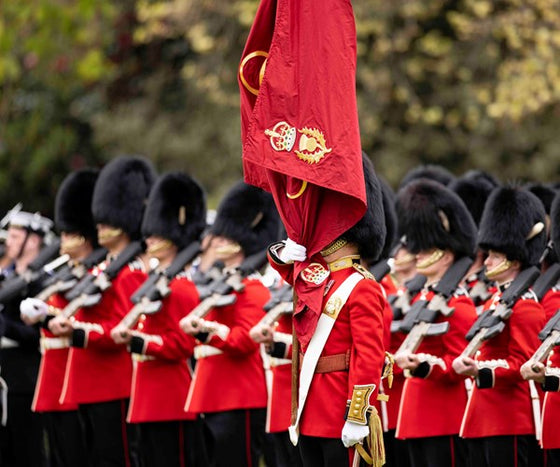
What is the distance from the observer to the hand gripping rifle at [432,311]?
7.28m

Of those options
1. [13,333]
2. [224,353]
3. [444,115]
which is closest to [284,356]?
[224,353]

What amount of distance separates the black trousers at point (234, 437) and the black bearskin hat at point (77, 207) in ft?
6.33

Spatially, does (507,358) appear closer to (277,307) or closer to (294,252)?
(277,307)

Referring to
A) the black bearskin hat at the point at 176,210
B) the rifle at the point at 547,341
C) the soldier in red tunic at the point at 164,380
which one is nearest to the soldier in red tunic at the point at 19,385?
the black bearskin hat at the point at 176,210

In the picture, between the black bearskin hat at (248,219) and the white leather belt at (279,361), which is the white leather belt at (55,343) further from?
the white leather belt at (279,361)

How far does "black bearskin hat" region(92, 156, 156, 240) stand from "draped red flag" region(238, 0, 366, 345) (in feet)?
11.4

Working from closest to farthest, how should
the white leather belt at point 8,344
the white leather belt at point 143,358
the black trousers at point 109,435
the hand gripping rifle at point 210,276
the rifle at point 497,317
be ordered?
the rifle at point 497,317
the white leather belt at point 143,358
the black trousers at point 109,435
the hand gripping rifle at point 210,276
the white leather belt at point 8,344

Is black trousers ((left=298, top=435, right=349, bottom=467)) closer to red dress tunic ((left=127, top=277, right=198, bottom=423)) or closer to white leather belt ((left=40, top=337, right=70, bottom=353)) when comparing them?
red dress tunic ((left=127, top=277, right=198, bottom=423))

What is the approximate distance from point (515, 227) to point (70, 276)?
Result: 11.2 ft

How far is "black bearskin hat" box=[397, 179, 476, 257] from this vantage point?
786 cm

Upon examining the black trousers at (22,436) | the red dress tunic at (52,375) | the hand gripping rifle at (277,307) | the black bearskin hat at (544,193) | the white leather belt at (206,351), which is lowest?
the black trousers at (22,436)

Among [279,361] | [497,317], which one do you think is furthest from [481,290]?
[279,361]

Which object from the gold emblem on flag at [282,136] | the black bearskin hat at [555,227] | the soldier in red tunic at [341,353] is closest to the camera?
the soldier in red tunic at [341,353]

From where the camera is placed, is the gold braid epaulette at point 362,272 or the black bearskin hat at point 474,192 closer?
the gold braid epaulette at point 362,272
